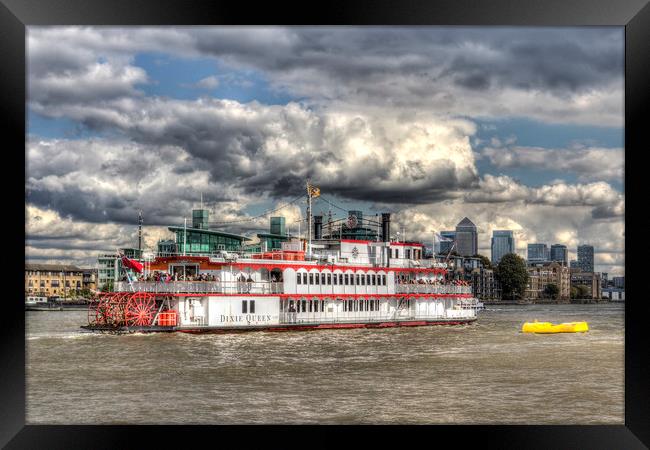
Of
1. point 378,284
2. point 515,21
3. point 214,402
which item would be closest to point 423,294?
point 378,284

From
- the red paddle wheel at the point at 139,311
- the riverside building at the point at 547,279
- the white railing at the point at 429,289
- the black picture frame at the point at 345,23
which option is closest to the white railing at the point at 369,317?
the white railing at the point at 429,289

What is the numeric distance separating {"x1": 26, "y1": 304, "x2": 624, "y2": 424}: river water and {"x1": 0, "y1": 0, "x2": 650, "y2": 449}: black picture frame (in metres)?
3.70

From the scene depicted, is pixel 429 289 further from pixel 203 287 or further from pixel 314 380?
pixel 314 380

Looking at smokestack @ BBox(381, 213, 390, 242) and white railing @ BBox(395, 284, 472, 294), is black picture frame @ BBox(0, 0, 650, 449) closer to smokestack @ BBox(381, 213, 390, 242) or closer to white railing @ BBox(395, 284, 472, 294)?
white railing @ BBox(395, 284, 472, 294)

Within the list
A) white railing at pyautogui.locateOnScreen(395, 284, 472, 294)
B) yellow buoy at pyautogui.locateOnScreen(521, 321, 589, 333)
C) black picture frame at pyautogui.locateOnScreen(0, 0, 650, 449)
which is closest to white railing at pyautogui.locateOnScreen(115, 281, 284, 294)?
white railing at pyautogui.locateOnScreen(395, 284, 472, 294)

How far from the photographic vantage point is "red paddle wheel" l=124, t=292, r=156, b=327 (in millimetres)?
26453

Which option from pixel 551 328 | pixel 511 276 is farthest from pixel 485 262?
pixel 551 328

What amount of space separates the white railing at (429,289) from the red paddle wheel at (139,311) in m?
Answer: 12.4

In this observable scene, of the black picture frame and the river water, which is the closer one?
the black picture frame

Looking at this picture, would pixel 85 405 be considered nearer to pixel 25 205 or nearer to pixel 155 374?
pixel 155 374

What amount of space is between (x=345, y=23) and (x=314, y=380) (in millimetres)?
10123
